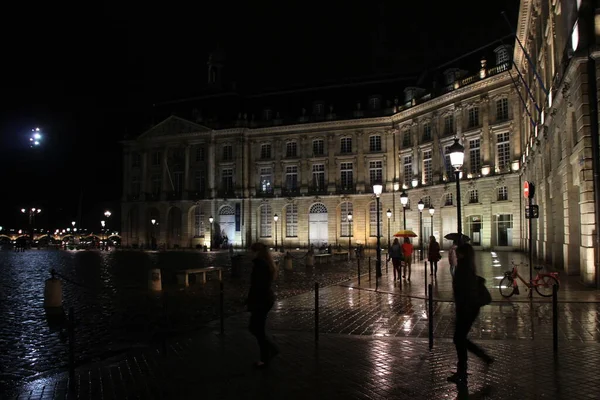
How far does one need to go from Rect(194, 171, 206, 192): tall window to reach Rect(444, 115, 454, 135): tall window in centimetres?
3269

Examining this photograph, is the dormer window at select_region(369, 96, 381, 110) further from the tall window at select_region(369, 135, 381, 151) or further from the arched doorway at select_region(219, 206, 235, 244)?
the arched doorway at select_region(219, 206, 235, 244)

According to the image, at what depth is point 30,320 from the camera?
12.5 m

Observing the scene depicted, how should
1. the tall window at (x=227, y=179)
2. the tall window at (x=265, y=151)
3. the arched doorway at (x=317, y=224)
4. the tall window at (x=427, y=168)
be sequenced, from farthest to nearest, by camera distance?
the tall window at (x=227, y=179) < the tall window at (x=265, y=151) < the arched doorway at (x=317, y=224) < the tall window at (x=427, y=168)

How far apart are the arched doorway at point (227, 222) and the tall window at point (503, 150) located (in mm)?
34752

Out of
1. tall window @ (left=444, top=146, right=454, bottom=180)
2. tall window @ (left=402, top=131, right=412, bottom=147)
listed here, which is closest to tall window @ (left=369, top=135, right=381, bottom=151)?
tall window @ (left=402, top=131, right=412, bottom=147)

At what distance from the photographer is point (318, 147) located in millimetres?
66375

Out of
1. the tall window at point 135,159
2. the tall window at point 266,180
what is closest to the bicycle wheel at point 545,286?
the tall window at point 266,180

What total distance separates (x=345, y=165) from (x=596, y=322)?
54.0m

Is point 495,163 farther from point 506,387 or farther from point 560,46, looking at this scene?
point 506,387

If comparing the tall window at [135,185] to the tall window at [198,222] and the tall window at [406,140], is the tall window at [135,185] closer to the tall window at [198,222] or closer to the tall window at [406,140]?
the tall window at [198,222]

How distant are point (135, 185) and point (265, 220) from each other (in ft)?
68.2

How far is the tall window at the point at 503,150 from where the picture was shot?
45125 mm

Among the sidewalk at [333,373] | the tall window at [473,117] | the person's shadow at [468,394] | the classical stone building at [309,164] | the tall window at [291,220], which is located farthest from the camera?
the tall window at [291,220]

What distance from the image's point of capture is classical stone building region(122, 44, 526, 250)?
51.9m
